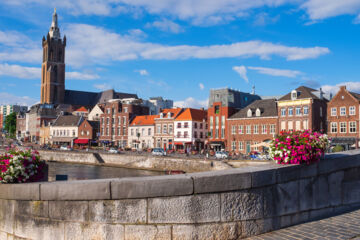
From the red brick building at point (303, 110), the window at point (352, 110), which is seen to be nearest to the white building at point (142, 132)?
the red brick building at point (303, 110)

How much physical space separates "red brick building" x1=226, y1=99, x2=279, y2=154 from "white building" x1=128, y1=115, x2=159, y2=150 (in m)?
20.1

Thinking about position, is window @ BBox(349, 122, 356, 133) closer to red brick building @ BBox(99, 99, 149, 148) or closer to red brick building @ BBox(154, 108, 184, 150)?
red brick building @ BBox(154, 108, 184, 150)

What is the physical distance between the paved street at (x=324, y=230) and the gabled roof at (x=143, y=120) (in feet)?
230

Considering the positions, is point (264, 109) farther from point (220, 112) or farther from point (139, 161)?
point (139, 161)

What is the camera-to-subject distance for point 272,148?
272 inches

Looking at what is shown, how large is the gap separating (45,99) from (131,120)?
66499mm

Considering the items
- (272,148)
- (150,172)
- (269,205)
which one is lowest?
(150,172)

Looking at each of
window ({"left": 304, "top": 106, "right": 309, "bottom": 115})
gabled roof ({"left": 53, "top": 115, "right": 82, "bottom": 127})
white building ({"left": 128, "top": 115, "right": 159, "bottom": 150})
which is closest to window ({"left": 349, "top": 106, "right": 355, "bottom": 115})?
window ({"left": 304, "top": 106, "right": 309, "bottom": 115})

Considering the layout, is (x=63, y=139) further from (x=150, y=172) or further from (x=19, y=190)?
(x=19, y=190)

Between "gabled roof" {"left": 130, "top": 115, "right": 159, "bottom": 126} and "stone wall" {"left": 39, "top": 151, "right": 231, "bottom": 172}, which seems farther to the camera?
"gabled roof" {"left": 130, "top": 115, "right": 159, "bottom": 126}

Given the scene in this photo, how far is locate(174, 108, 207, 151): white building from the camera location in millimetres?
69375

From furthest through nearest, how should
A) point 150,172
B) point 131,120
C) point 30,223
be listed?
point 131,120
point 150,172
point 30,223

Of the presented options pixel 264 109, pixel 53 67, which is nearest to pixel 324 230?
pixel 264 109

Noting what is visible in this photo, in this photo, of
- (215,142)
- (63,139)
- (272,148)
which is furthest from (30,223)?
(63,139)
